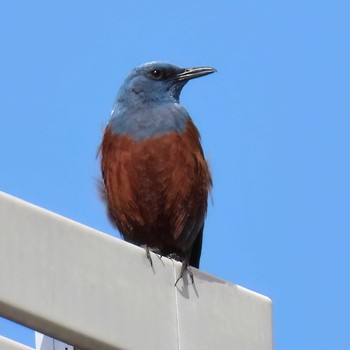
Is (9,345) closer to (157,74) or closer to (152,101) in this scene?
(152,101)

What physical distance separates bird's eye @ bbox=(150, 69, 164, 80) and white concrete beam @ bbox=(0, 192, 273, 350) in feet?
12.7

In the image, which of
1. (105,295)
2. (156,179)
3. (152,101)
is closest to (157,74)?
(152,101)

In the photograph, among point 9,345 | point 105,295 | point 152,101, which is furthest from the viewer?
point 152,101

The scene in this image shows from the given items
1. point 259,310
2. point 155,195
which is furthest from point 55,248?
point 155,195

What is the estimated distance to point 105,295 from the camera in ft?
12.9

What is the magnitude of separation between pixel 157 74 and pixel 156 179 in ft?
4.52

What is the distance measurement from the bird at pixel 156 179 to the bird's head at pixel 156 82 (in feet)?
0.99

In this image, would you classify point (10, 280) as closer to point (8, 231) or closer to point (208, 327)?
point (8, 231)

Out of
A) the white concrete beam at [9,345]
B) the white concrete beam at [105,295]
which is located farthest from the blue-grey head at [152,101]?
the white concrete beam at [9,345]

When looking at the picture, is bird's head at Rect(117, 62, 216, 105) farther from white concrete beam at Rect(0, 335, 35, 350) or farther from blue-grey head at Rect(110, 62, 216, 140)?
white concrete beam at Rect(0, 335, 35, 350)

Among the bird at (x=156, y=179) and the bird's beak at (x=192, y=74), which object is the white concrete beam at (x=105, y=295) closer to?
the bird at (x=156, y=179)

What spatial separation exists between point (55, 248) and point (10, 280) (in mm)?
307

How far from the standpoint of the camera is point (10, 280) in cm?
362

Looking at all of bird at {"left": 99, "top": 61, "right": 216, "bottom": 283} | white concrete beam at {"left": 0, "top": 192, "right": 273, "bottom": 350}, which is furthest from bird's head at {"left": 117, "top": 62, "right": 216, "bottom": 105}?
white concrete beam at {"left": 0, "top": 192, "right": 273, "bottom": 350}
